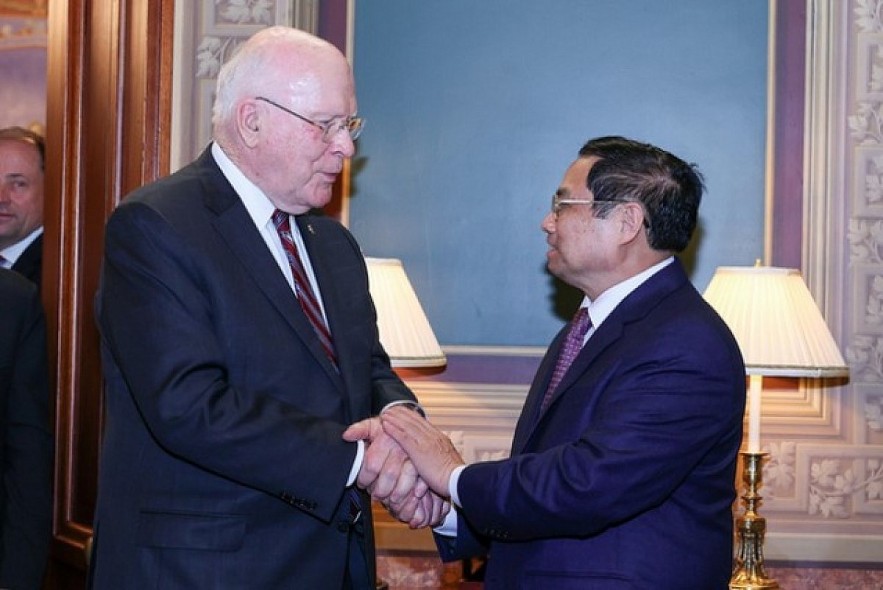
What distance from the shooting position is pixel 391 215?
A: 441cm

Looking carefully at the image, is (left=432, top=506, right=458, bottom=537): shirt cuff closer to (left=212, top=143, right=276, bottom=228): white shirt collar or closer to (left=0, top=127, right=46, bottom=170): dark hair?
(left=212, top=143, right=276, bottom=228): white shirt collar

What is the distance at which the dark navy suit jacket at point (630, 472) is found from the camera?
2.60 m

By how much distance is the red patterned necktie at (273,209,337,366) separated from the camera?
2.71 metres

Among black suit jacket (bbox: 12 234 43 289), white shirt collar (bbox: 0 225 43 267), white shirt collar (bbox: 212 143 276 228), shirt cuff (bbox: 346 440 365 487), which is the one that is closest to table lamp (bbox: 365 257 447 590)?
white shirt collar (bbox: 212 143 276 228)

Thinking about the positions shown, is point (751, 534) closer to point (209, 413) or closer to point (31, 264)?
point (209, 413)

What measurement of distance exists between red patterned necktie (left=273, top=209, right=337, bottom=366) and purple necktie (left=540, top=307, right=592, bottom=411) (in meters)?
0.53

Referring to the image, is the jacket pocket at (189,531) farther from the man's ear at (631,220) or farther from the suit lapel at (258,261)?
the man's ear at (631,220)

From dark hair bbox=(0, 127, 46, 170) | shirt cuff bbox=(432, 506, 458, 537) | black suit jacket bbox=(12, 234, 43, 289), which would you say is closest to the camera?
shirt cuff bbox=(432, 506, 458, 537)

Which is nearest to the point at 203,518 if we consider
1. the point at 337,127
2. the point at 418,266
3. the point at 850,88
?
the point at 337,127

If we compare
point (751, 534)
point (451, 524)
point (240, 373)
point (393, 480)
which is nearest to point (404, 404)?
point (393, 480)

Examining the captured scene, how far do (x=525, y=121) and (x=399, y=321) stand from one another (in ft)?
3.05

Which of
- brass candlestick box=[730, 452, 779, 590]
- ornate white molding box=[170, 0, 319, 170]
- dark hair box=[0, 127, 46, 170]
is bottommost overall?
brass candlestick box=[730, 452, 779, 590]

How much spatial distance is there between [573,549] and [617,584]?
118 mm

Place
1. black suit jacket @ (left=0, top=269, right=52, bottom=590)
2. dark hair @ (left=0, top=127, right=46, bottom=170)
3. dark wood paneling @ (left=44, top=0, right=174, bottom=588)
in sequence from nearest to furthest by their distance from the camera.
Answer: black suit jacket @ (left=0, top=269, right=52, bottom=590)
dark wood paneling @ (left=44, top=0, right=174, bottom=588)
dark hair @ (left=0, top=127, right=46, bottom=170)
